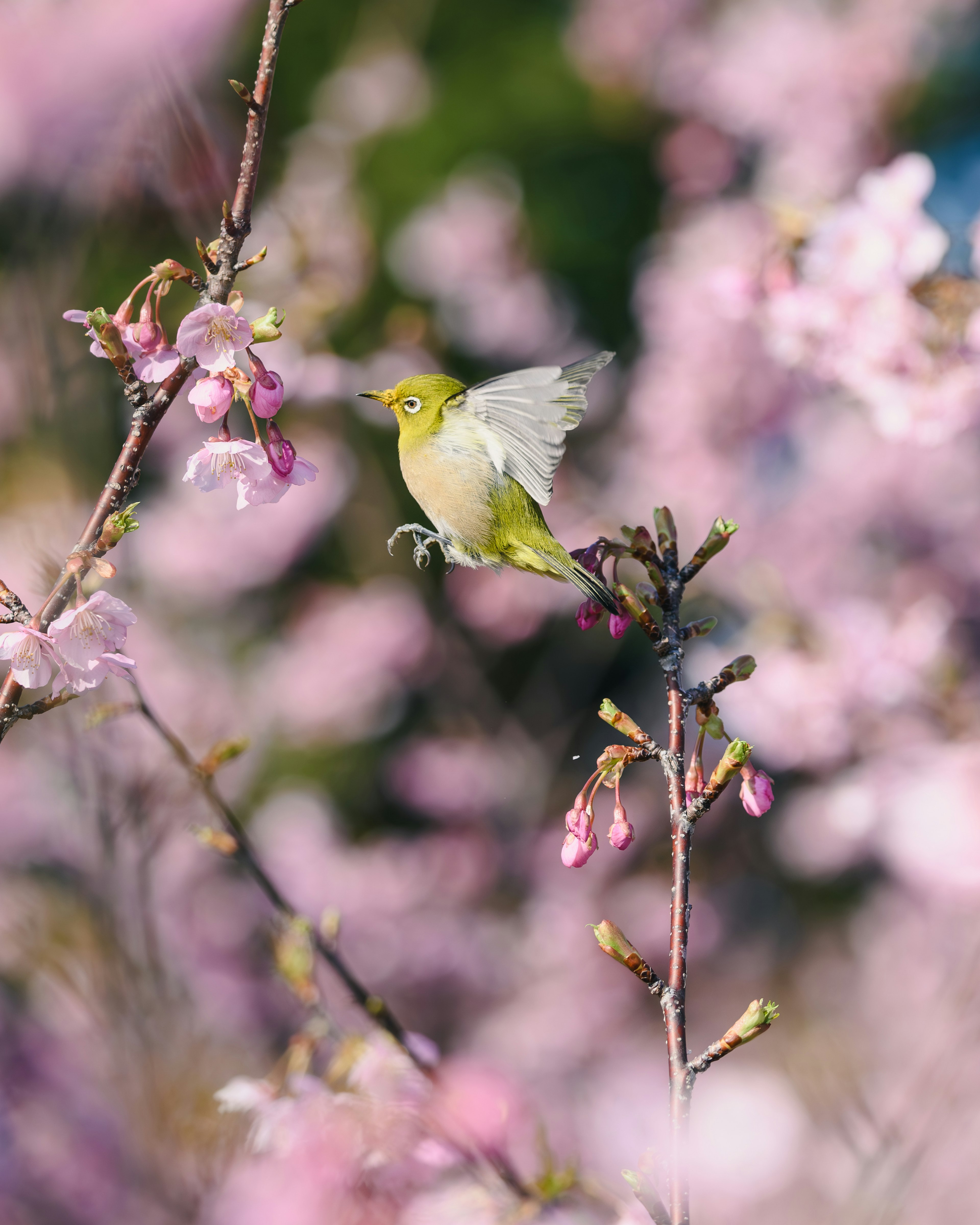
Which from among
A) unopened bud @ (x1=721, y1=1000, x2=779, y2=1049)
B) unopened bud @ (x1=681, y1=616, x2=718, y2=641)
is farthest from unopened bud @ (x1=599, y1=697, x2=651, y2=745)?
unopened bud @ (x1=721, y1=1000, x2=779, y2=1049)

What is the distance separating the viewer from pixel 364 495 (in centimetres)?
469

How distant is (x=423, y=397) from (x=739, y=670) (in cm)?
74

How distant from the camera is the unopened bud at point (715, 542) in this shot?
3.54 ft

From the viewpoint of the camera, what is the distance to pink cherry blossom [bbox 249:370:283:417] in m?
1.10

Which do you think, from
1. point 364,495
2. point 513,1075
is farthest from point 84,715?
point 364,495

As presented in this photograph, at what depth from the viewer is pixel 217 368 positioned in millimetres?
1071

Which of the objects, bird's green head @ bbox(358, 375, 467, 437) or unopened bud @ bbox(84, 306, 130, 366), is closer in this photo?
unopened bud @ bbox(84, 306, 130, 366)

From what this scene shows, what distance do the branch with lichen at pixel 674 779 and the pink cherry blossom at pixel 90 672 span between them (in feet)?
1.69

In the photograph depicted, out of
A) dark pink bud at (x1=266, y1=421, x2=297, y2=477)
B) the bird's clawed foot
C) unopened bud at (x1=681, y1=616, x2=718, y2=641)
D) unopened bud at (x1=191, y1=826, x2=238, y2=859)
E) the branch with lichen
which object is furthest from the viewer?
the bird's clawed foot

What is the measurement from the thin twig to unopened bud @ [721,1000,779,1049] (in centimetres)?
48

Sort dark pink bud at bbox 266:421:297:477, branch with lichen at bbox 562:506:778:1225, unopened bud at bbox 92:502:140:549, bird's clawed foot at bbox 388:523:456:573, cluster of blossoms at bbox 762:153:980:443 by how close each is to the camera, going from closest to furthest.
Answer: branch with lichen at bbox 562:506:778:1225 < unopened bud at bbox 92:502:140:549 < dark pink bud at bbox 266:421:297:477 < bird's clawed foot at bbox 388:523:456:573 < cluster of blossoms at bbox 762:153:980:443

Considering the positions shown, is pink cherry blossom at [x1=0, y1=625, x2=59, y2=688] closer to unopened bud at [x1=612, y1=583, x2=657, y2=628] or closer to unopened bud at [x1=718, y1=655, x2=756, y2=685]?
unopened bud at [x1=612, y1=583, x2=657, y2=628]

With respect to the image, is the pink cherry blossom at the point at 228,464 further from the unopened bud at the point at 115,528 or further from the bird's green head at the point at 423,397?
the bird's green head at the point at 423,397

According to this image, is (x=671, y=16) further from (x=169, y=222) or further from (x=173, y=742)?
(x=173, y=742)
